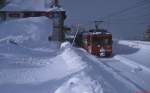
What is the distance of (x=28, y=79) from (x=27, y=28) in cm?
2818

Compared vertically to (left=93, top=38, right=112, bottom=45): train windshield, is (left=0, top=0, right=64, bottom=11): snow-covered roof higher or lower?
higher

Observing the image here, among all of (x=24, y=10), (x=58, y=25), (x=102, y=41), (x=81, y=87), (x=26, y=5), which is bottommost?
(x=102, y=41)

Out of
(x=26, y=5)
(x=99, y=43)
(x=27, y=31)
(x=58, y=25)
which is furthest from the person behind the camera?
(x=26, y=5)

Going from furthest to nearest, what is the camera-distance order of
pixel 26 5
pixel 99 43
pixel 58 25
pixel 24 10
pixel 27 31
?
1. pixel 26 5
2. pixel 24 10
3. pixel 27 31
4. pixel 58 25
5. pixel 99 43

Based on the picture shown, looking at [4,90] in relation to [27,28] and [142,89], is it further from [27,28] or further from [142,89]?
[27,28]

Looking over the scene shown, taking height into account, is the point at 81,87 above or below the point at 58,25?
below

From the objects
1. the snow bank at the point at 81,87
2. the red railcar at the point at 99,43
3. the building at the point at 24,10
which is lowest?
the red railcar at the point at 99,43

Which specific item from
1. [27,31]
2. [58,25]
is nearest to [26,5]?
[27,31]

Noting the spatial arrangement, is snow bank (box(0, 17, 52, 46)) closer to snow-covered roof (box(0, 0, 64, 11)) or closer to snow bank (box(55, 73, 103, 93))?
snow-covered roof (box(0, 0, 64, 11))

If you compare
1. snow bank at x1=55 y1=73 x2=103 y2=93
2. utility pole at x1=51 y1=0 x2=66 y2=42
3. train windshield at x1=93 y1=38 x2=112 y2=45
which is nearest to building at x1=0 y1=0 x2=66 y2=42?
utility pole at x1=51 y1=0 x2=66 y2=42

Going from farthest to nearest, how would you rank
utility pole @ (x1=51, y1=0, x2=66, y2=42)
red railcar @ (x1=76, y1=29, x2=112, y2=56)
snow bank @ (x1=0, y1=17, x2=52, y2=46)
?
utility pole @ (x1=51, y1=0, x2=66, y2=42) < snow bank @ (x1=0, y1=17, x2=52, y2=46) < red railcar @ (x1=76, y1=29, x2=112, y2=56)

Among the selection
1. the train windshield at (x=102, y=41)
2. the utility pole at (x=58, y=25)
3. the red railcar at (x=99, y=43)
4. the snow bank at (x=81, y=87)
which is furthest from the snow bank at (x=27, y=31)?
the snow bank at (x=81, y=87)

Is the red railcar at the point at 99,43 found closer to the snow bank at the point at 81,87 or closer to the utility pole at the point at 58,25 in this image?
the utility pole at the point at 58,25

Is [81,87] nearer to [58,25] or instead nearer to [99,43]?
[99,43]
